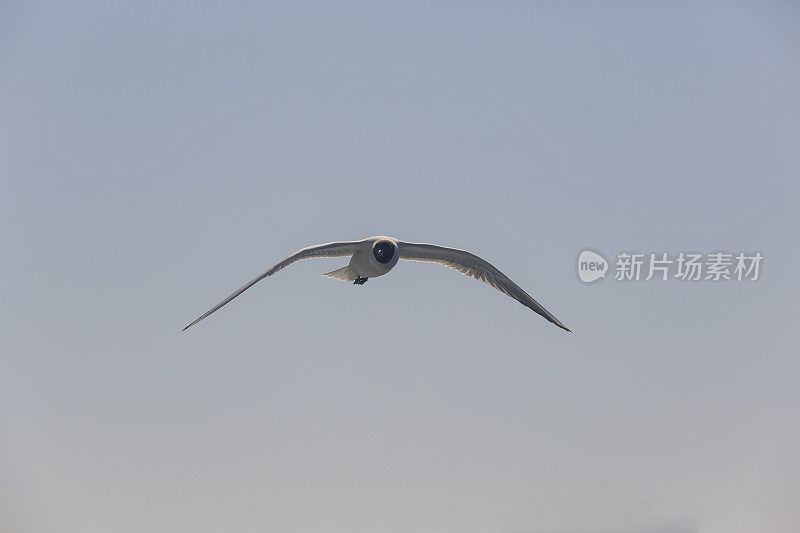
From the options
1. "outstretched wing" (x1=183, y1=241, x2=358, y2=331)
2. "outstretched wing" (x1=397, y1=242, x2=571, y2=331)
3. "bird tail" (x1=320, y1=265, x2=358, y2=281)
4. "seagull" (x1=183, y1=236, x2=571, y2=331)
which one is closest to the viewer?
"outstretched wing" (x1=183, y1=241, x2=358, y2=331)

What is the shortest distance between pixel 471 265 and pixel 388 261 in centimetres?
884

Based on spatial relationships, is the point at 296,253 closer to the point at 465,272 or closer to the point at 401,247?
the point at 401,247

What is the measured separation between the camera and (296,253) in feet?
140

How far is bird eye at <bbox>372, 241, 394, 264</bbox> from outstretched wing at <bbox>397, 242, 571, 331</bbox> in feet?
13.8

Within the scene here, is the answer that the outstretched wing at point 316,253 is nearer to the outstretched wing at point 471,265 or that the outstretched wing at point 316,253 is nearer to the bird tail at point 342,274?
the bird tail at point 342,274

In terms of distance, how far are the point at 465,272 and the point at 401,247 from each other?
564 centimetres

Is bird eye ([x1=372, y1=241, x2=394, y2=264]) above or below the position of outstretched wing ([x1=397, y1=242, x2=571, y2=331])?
below

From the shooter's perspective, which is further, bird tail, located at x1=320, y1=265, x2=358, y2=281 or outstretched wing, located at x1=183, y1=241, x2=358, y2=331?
bird tail, located at x1=320, y1=265, x2=358, y2=281

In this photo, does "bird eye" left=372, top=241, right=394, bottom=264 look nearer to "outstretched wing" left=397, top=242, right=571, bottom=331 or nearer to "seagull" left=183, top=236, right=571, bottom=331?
"seagull" left=183, top=236, right=571, bottom=331

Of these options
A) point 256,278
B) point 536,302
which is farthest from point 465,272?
point 256,278

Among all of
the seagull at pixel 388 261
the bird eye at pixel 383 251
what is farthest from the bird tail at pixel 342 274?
the bird eye at pixel 383 251

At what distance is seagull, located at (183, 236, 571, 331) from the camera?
43.1 m

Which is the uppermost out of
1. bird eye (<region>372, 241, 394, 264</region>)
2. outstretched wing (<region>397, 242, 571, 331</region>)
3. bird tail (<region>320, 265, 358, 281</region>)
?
outstretched wing (<region>397, 242, 571, 331</region>)

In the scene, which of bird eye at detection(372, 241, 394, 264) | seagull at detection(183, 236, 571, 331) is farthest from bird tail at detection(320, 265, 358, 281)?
bird eye at detection(372, 241, 394, 264)
